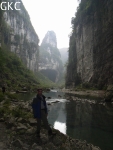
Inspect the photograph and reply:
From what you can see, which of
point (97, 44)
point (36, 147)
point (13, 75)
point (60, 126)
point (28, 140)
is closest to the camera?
point (36, 147)

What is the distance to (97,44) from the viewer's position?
150ft

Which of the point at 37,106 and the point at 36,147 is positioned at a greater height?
the point at 37,106

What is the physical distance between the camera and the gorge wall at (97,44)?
38.7m

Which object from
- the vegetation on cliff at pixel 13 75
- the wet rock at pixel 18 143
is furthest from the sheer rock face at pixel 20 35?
the wet rock at pixel 18 143

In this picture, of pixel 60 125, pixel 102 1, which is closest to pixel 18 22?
pixel 102 1

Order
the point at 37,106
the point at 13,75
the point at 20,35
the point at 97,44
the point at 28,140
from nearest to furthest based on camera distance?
the point at 28,140 < the point at 37,106 < the point at 97,44 < the point at 13,75 < the point at 20,35

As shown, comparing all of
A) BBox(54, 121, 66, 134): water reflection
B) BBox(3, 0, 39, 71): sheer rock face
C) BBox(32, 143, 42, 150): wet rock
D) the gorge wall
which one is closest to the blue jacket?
BBox(32, 143, 42, 150): wet rock

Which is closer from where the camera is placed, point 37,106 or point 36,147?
point 36,147

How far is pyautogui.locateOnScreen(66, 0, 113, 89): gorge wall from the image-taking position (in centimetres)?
3872

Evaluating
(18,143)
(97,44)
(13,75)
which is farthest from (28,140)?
(13,75)

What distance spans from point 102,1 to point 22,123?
4339 centimetres

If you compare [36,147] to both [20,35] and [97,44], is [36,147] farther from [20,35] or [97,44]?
[20,35]

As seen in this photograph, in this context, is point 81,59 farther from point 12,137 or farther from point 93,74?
point 12,137

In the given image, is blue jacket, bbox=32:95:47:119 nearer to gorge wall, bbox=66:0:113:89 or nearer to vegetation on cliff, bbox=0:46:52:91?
vegetation on cliff, bbox=0:46:52:91
